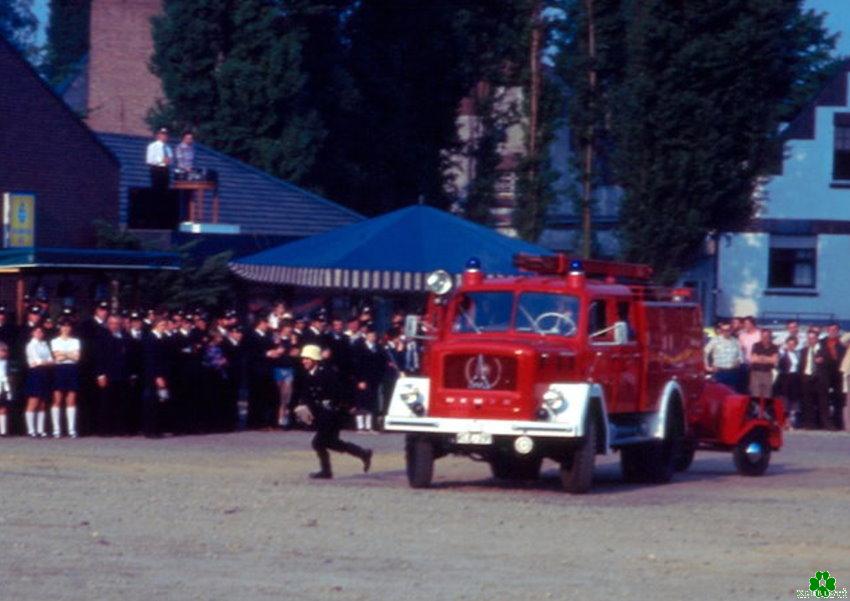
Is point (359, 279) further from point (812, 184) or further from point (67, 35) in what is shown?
point (67, 35)

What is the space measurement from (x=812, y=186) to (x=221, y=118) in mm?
18937

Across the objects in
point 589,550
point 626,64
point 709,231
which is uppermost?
point 626,64

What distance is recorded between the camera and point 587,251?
172ft

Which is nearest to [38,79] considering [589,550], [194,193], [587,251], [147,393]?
[194,193]

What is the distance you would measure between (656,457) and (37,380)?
9.51 metres

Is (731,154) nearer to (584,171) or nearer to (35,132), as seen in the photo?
(584,171)

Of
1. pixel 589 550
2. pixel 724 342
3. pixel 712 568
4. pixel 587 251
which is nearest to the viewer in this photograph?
pixel 712 568

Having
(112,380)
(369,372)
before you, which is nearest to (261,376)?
(369,372)

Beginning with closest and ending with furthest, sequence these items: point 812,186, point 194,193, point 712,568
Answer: point 712,568, point 194,193, point 812,186

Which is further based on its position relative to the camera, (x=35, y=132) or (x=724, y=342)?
(x=35, y=132)

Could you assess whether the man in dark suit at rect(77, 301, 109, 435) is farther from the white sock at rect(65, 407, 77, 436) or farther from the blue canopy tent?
the blue canopy tent

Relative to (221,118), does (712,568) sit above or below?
below

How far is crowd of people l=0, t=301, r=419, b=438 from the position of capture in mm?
29109

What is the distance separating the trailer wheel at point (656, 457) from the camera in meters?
24.1
